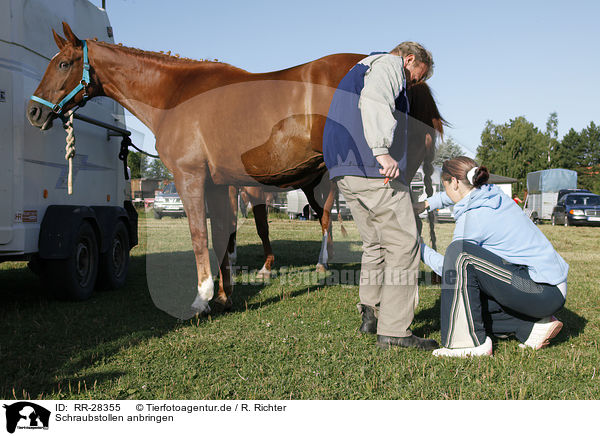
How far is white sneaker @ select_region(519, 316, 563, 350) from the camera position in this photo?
315cm

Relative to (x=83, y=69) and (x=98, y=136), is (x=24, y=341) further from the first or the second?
(x=98, y=136)

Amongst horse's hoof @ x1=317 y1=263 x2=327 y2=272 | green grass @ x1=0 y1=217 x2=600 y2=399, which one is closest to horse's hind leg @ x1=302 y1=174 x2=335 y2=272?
horse's hoof @ x1=317 y1=263 x2=327 y2=272

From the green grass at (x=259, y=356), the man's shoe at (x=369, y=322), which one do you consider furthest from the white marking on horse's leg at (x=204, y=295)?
the man's shoe at (x=369, y=322)

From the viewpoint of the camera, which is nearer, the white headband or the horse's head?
the white headband

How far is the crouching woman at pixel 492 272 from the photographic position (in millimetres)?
3012

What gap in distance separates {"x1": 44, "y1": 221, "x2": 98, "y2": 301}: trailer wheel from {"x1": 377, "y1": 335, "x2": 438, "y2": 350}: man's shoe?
3.23 m

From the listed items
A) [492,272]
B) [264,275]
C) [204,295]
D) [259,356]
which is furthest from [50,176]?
[492,272]

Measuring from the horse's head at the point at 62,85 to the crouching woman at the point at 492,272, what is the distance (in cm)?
363

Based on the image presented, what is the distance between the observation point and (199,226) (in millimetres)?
4094

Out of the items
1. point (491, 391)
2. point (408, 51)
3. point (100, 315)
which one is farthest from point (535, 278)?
→ point (100, 315)

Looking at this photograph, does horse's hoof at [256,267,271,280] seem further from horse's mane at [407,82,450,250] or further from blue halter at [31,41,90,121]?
blue halter at [31,41,90,121]

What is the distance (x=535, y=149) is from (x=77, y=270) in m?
42.6
